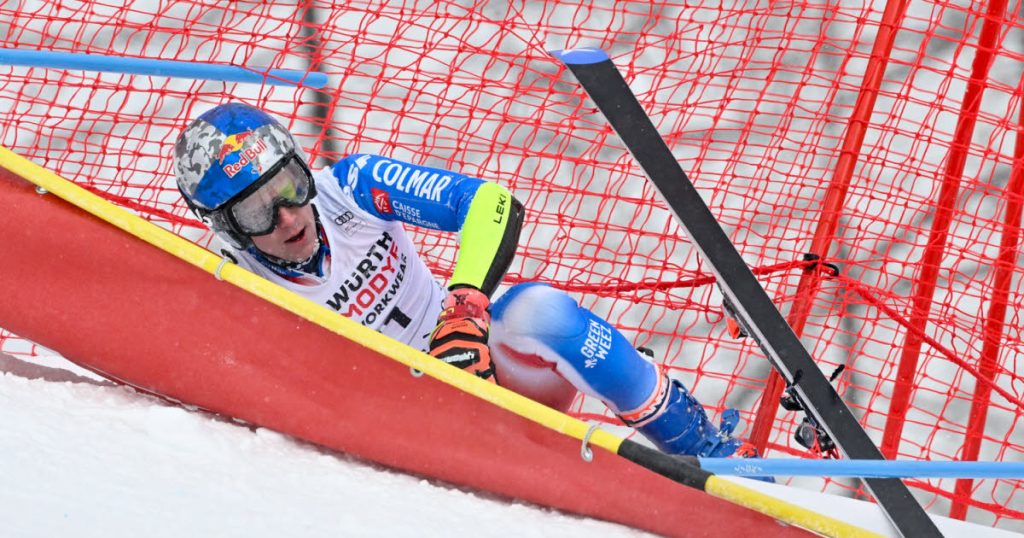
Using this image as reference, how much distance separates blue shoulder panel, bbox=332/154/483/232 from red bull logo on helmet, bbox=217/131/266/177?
0.85ft

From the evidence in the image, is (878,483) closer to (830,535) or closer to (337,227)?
(830,535)

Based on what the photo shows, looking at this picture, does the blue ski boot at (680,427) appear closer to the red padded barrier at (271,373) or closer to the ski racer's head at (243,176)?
the red padded barrier at (271,373)

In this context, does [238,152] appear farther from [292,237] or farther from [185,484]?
[185,484]

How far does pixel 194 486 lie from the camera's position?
1.58 metres

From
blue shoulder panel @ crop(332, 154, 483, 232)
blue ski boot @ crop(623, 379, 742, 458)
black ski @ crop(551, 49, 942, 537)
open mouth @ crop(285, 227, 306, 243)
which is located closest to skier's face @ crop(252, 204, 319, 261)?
open mouth @ crop(285, 227, 306, 243)

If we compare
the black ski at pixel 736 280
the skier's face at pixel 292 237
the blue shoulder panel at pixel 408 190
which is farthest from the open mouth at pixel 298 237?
the black ski at pixel 736 280

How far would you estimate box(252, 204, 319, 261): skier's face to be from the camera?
6.70 feet

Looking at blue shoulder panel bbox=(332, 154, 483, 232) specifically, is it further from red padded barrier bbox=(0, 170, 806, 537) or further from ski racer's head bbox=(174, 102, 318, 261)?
red padded barrier bbox=(0, 170, 806, 537)

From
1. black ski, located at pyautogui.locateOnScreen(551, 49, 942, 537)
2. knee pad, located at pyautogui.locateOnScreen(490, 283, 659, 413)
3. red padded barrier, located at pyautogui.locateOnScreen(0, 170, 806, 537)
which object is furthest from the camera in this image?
knee pad, located at pyautogui.locateOnScreen(490, 283, 659, 413)

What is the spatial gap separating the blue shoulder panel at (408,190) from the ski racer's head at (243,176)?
159mm

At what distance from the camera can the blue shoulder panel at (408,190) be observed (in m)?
2.11

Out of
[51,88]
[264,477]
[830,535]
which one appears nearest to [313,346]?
[264,477]

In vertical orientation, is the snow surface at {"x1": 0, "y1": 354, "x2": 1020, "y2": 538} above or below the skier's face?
below

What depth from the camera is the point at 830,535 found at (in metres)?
1.74
